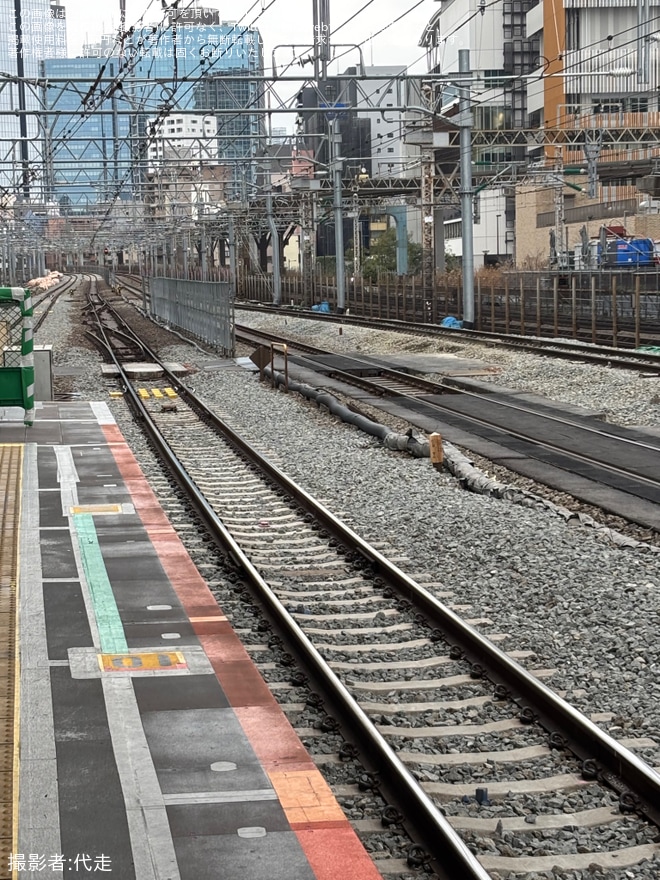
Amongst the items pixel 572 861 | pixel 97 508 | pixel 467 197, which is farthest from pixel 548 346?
pixel 572 861

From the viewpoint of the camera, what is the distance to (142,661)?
693 cm

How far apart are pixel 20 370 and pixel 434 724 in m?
11.2

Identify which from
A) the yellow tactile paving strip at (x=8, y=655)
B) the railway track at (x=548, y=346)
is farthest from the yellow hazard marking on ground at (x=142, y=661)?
the railway track at (x=548, y=346)

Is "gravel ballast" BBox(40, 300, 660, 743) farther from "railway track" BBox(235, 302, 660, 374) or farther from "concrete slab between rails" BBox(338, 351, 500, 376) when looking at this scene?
"railway track" BBox(235, 302, 660, 374)

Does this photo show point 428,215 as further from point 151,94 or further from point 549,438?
point 549,438

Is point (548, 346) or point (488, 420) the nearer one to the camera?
point (488, 420)

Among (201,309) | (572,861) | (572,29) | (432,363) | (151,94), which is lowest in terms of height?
(572,861)

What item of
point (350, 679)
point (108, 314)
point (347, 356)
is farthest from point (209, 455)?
point (108, 314)

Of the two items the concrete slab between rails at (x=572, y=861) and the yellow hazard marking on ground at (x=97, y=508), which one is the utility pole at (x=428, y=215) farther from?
the concrete slab between rails at (x=572, y=861)

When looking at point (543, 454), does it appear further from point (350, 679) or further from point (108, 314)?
point (108, 314)

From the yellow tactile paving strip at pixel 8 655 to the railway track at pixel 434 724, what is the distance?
146cm

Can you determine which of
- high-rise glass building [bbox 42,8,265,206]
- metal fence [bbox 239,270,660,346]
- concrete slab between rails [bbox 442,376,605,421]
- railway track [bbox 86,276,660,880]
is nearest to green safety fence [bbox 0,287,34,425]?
railway track [bbox 86,276,660,880]

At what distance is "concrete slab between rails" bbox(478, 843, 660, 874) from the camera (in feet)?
15.6

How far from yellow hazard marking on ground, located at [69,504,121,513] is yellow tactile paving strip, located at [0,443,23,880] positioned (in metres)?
0.56
